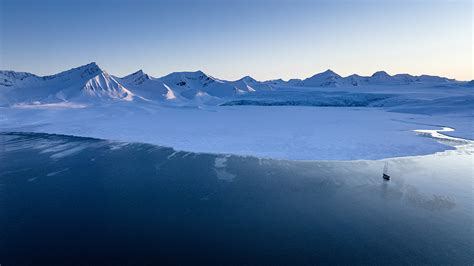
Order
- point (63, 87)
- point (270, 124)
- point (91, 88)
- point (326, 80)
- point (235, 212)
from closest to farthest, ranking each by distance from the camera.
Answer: point (235, 212) → point (270, 124) → point (91, 88) → point (63, 87) → point (326, 80)

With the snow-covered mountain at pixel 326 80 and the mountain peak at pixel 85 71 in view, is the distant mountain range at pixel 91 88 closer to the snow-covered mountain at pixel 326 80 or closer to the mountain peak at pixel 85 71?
the mountain peak at pixel 85 71

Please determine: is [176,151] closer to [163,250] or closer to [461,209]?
[163,250]

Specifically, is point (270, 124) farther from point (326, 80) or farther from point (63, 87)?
point (326, 80)

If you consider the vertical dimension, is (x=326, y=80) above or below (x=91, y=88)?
below

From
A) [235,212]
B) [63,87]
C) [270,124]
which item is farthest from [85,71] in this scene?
[235,212]

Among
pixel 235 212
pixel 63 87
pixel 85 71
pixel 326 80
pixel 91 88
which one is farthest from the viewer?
pixel 326 80

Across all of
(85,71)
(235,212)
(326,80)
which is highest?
(85,71)

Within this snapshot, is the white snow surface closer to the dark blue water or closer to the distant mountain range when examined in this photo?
the distant mountain range

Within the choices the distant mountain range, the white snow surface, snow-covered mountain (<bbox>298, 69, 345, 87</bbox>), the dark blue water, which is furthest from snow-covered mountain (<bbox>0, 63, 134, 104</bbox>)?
snow-covered mountain (<bbox>298, 69, 345, 87</bbox>)

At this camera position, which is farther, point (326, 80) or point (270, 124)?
point (326, 80)
